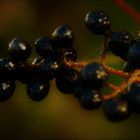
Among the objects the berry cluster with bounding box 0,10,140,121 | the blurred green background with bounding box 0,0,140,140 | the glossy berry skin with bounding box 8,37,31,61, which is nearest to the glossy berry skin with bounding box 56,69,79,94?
the berry cluster with bounding box 0,10,140,121

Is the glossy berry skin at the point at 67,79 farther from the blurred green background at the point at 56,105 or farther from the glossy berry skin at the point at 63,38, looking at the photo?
the blurred green background at the point at 56,105

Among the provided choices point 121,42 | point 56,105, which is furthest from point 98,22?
point 56,105

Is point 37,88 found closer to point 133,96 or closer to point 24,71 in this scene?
point 24,71

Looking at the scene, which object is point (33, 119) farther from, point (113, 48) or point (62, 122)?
point (113, 48)

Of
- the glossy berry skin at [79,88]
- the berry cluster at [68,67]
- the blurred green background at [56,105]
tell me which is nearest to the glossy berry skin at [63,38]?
the berry cluster at [68,67]

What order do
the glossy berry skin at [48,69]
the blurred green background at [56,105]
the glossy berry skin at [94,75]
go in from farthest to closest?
the blurred green background at [56,105], the glossy berry skin at [48,69], the glossy berry skin at [94,75]

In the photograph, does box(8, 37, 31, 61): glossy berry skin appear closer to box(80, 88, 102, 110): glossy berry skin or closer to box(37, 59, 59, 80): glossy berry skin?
box(37, 59, 59, 80): glossy berry skin
